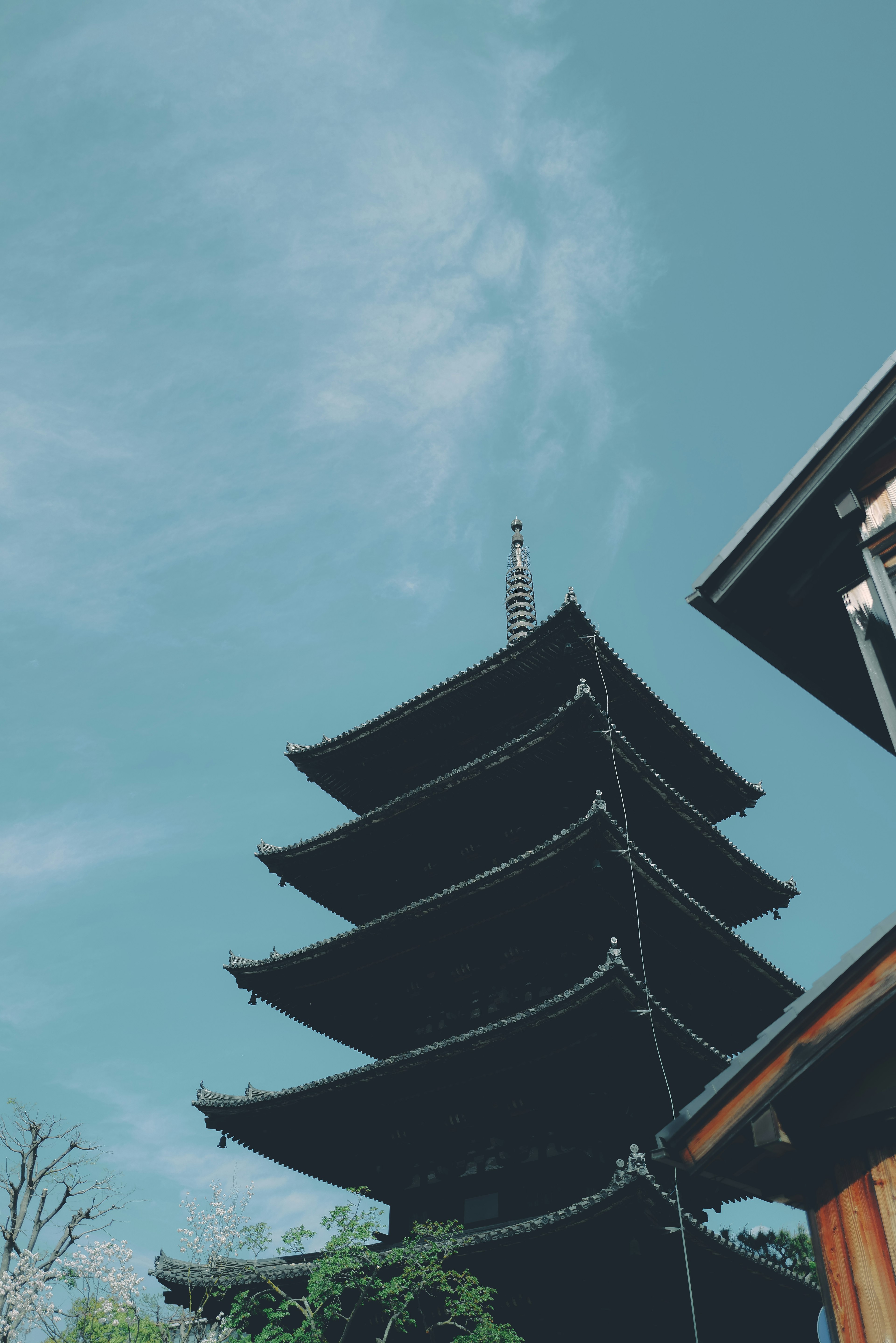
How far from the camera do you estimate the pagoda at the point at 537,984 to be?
12719mm

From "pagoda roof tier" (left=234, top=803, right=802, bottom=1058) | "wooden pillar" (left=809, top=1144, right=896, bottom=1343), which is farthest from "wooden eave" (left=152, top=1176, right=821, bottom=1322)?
"wooden pillar" (left=809, top=1144, right=896, bottom=1343)

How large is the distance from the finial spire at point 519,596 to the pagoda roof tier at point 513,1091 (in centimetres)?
1098

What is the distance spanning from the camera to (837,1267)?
15.3 feet

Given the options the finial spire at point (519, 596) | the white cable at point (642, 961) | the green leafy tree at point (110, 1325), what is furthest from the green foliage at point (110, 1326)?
the finial spire at point (519, 596)

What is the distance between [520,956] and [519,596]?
1088cm

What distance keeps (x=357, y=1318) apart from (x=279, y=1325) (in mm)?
1111

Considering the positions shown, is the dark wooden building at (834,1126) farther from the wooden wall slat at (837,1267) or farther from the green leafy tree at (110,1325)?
the green leafy tree at (110,1325)

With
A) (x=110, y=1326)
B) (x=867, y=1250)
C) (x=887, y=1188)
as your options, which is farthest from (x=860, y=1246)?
(x=110, y=1326)

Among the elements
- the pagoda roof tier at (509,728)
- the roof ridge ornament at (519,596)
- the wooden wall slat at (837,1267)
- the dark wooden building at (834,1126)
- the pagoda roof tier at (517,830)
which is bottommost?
the wooden wall slat at (837,1267)

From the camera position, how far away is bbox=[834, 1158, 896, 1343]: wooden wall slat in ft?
14.5

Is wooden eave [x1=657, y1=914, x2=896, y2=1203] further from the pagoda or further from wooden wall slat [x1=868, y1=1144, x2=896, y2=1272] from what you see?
the pagoda

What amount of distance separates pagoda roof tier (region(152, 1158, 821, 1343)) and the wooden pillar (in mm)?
7344

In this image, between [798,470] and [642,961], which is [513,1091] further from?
[798,470]

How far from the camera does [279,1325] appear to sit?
45.6 ft
